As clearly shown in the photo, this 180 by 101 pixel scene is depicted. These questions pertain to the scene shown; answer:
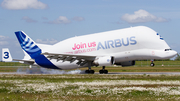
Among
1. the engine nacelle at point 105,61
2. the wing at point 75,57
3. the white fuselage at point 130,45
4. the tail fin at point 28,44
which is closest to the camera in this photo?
the white fuselage at point 130,45

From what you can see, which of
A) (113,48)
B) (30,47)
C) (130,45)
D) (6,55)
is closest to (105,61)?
(113,48)

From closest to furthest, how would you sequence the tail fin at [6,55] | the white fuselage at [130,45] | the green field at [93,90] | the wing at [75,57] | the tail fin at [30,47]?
the green field at [93,90], the white fuselage at [130,45], the wing at [75,57], the tail fin at [6,55], the tail fin at [30,47]

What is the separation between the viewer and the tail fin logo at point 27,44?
49.2m

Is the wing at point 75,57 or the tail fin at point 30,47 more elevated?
the tail fin at point 30,47

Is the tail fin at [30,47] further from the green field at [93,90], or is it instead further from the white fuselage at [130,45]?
the green field at [93,90]

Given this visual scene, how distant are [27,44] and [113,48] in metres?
16.9

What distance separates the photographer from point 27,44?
162 feet

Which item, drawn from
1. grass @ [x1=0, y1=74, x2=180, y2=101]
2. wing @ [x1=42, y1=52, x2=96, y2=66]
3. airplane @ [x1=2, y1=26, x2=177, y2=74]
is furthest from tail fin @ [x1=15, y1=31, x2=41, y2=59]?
grass @ [x1=0, y1=74, x2=180, y2=101]

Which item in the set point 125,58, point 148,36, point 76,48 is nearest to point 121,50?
point 125,58

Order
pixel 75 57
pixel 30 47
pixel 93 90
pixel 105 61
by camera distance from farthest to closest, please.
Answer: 1. pixel 30 47
2. pixel 75 57
3. pixel 105 61
4. pixel 93 90

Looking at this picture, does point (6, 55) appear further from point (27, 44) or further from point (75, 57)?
point (75, 57)

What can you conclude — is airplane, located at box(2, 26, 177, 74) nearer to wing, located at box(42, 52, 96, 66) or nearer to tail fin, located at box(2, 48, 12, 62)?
wing, located at box(42, 52, 96, 66)

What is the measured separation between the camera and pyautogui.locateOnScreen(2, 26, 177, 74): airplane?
40.0 metres

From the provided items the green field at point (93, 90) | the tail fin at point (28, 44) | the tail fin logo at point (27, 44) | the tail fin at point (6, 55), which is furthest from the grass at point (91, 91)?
the tail fin logo at point (27, 44)
